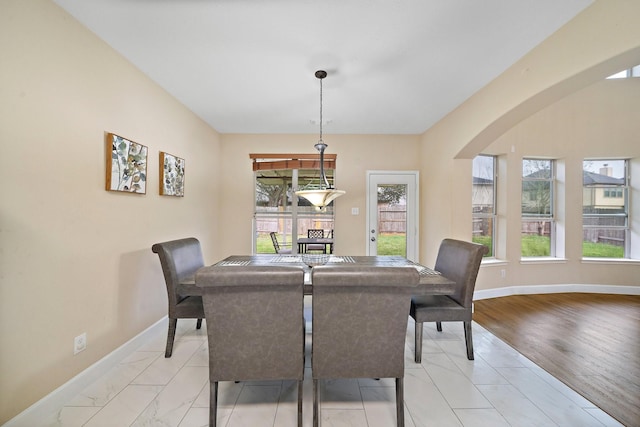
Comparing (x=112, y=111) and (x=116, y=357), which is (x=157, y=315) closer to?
(x=116, y=357)

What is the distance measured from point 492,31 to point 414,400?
103 inches

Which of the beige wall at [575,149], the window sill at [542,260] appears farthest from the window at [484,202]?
the window sill at [542,260]

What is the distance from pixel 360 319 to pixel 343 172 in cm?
323

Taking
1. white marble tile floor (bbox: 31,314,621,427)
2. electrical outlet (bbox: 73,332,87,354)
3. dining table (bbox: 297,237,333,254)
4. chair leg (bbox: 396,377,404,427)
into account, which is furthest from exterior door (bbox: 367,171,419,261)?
electrical outlet (bbox: 73,332,87,354)

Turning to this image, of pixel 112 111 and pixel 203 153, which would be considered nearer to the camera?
pixel 112 111

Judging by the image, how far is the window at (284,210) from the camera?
178 inches

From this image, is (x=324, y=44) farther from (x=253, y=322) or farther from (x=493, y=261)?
(x=493, y=261)

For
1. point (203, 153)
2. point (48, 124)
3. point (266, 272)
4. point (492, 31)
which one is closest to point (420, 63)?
point (492, 31)

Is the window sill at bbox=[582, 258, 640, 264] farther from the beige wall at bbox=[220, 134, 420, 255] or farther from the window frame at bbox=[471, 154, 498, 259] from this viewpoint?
the beige wall at bbox=[220, 134, 420, 255]

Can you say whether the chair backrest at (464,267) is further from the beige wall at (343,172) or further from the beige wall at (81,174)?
the beige wall at (343,172)

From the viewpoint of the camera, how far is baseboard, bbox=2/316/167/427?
1.52m

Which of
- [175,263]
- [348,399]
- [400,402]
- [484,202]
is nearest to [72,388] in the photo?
[175,263]

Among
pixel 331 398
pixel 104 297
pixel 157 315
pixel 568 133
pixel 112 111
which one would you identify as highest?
pixel 568 133

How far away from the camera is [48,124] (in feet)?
5.35
